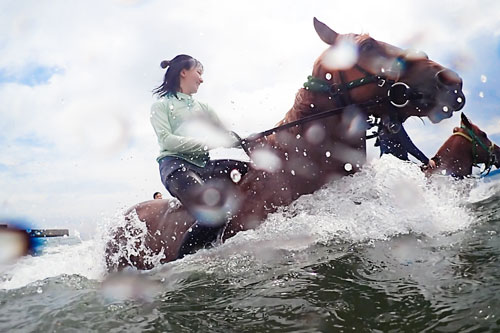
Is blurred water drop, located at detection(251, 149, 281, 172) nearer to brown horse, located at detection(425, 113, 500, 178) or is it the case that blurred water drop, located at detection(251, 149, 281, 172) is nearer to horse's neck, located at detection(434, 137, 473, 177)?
brown horse, located at detection(425, 113, 500, 178)

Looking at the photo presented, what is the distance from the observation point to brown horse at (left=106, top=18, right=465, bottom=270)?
370cm

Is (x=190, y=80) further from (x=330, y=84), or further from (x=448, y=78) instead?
(x=448, y=78)

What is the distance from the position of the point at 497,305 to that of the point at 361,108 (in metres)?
2.30

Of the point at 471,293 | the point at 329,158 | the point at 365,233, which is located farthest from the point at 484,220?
the point at 471,293

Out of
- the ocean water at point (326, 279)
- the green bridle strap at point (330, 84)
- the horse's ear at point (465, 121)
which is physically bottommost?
the ocean water at point (326, 279)

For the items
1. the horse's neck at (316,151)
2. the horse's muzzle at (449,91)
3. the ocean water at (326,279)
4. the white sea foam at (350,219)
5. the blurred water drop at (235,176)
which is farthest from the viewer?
the blurred water drop at (235,176)

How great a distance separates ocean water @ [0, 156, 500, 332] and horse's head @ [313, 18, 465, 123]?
738 millimetres

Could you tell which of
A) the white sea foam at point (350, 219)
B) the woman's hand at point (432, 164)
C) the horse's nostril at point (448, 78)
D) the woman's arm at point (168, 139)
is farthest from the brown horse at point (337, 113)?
the woman's hand at point (432, 164)

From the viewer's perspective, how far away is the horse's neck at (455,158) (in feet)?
21.8

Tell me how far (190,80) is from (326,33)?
1.63m

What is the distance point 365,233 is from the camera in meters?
3.70

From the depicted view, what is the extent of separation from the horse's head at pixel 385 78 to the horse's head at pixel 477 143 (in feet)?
11.9

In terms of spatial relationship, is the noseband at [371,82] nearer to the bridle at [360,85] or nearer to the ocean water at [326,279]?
the bridle at [360,85]

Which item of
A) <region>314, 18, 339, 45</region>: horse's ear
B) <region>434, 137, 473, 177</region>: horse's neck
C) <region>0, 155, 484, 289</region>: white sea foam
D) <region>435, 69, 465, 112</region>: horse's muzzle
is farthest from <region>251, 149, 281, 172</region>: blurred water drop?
<region>434, 137, 473, 177</region>: horse's neck
